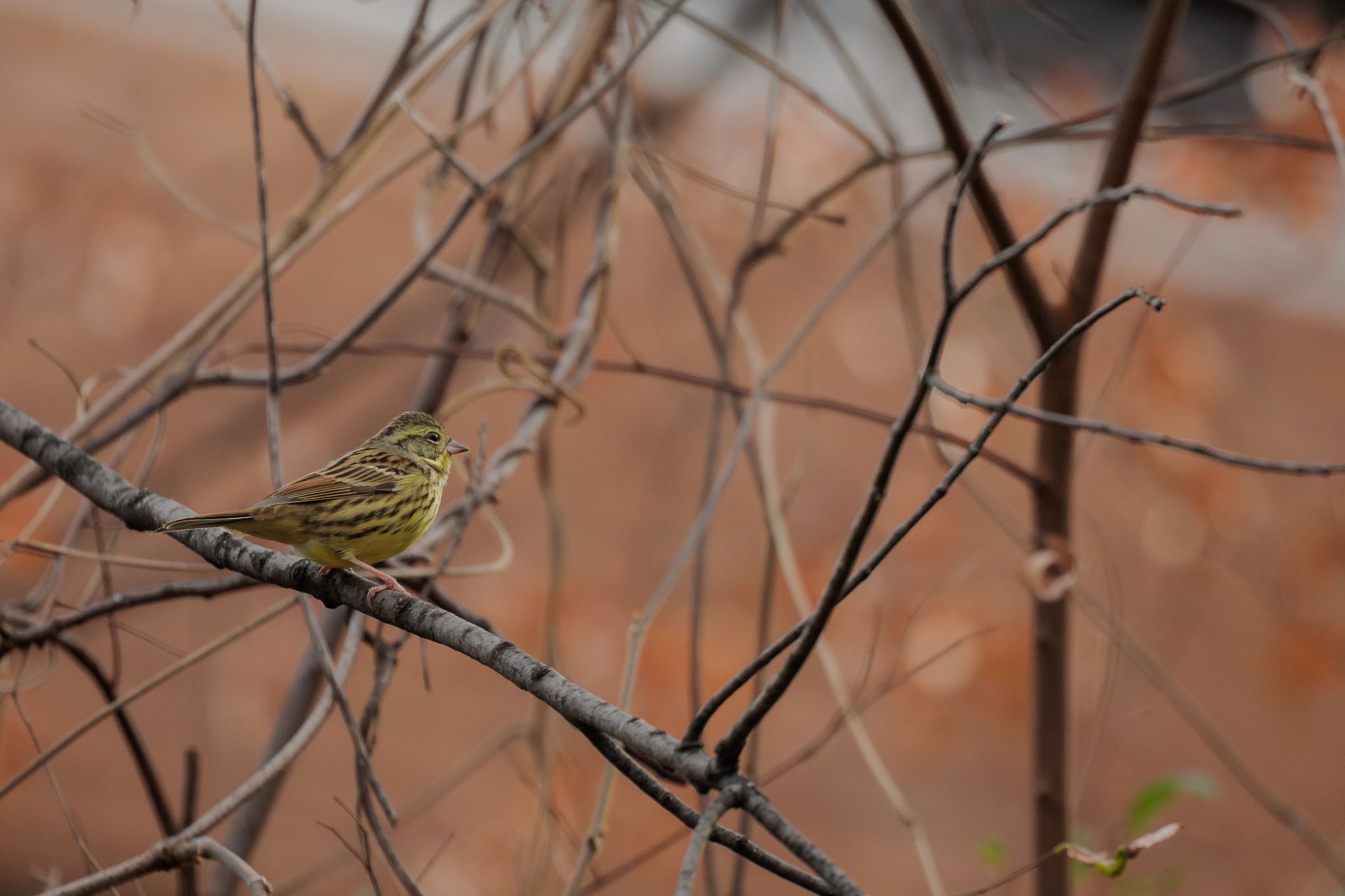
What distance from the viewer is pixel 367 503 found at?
105 cm

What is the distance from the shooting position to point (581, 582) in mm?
3908

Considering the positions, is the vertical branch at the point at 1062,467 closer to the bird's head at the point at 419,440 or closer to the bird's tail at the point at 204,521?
the bird's head at the point at 419,440

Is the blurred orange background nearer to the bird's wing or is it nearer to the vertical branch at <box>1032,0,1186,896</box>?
the vertical branch at <box>1032,0,1186,896</box>

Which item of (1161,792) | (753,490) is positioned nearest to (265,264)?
(1161,792)

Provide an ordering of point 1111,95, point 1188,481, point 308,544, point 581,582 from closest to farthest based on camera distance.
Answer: point 308,544, point 581,582, point 1188,481, point 1111,95

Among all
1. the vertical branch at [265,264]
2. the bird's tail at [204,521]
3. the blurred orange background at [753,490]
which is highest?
the blurred orange background at [753,490]

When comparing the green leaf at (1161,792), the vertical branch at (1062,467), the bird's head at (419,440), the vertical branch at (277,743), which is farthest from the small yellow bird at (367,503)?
the green leaf at (1161,792)

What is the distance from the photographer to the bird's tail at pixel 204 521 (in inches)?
32.4

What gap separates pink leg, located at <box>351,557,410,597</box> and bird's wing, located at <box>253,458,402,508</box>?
72 mm

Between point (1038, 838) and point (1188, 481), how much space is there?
9.52 feet

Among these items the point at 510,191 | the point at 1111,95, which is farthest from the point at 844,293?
the point at 510,191

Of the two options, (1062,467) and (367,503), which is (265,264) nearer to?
(367,503)

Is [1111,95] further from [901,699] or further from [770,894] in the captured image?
[770,894]

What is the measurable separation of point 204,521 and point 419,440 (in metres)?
0.33
